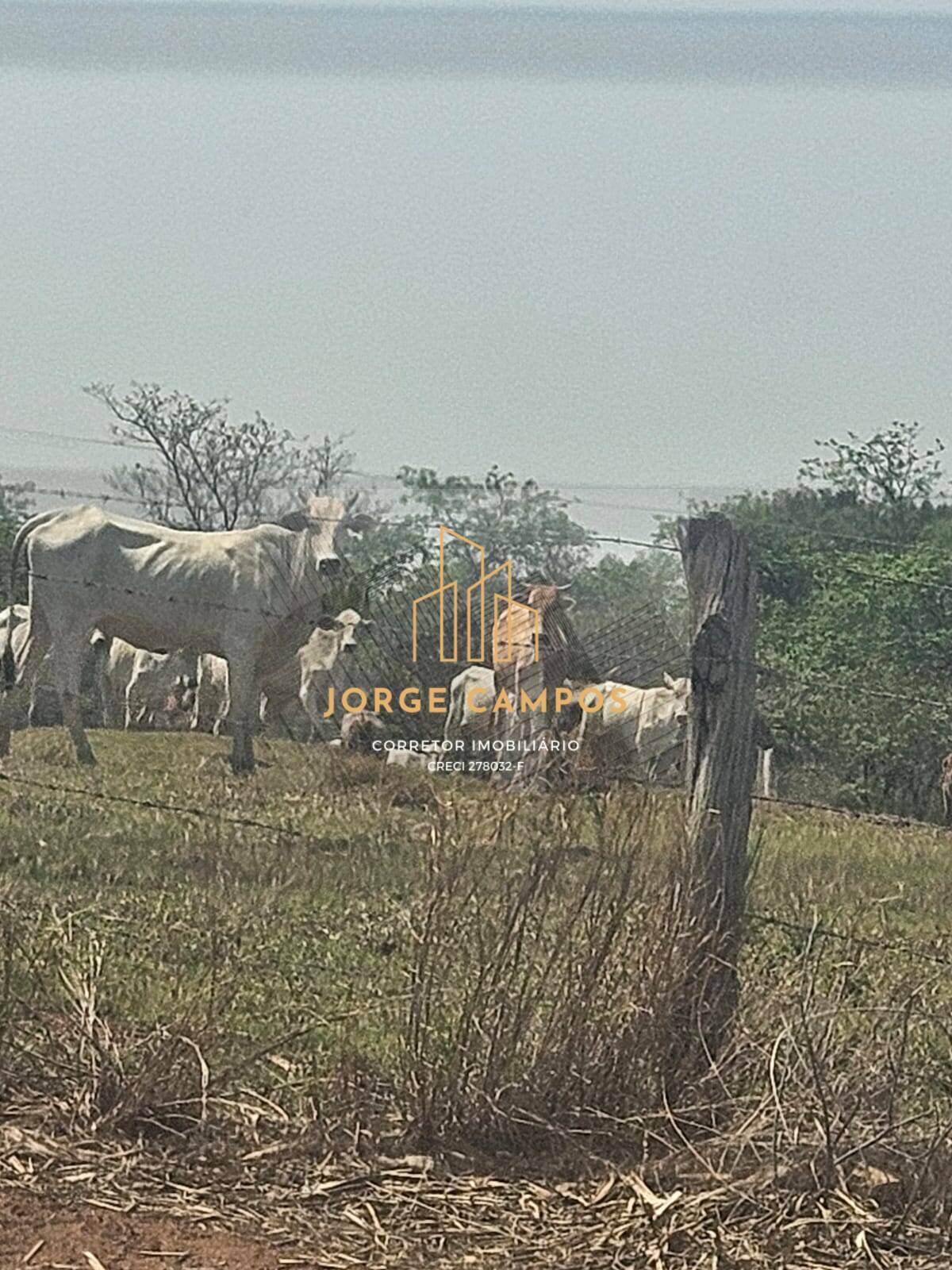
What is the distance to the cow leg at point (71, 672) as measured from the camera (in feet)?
37.4

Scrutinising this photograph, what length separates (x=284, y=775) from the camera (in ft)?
29.1

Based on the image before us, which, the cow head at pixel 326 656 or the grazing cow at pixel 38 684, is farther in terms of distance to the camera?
the grazing cow at pixel 38 684

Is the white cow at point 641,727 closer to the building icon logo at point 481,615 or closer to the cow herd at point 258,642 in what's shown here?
the cow herd at point 258,642

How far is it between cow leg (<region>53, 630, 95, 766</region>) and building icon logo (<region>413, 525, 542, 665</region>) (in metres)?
3.43

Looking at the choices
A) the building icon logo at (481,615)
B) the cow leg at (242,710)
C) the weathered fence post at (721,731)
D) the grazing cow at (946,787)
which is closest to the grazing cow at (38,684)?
the cow leg at (242,710)

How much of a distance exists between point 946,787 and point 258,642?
4.87 m

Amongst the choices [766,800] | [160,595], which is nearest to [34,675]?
[160,595]

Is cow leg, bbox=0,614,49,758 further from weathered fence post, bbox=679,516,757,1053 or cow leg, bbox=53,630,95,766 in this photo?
weathered fence post, bbox=679,516,757,1053

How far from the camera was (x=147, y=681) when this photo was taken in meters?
18.0

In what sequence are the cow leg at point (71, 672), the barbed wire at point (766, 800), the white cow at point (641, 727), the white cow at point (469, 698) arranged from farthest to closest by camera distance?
the cow leg at point (71, 672) < the white cow at point (469, 698) < the white cow at point (641, 727) < the barbed wire at point (766, 800)

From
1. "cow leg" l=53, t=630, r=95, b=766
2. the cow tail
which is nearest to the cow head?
"cow leg" l=53, t=630, r=95, b=766

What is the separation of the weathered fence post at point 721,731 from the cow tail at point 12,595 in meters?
4.10

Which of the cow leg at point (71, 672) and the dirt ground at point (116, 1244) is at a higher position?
the cow leg at point (71, 672)

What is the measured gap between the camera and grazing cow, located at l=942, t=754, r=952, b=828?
12.6 m
